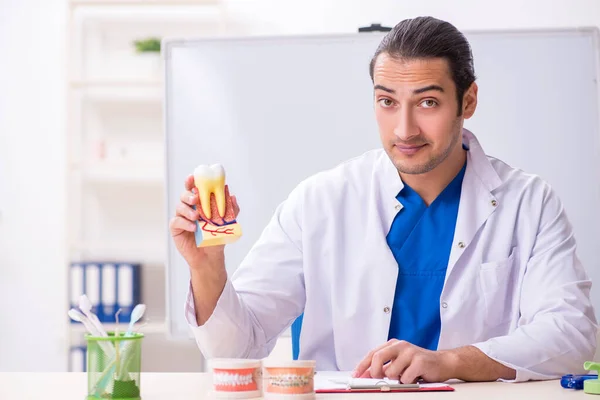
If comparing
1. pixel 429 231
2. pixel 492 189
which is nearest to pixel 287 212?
pixel 429 231

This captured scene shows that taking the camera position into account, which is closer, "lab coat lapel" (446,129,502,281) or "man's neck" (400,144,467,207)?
"lab coat lapel" (446,129,502,281)

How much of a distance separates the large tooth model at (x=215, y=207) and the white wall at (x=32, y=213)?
3.09 meters

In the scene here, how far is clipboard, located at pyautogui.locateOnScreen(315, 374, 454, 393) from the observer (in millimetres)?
1326

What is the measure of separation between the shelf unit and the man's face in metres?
2.56

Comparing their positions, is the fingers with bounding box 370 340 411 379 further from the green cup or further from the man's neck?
the man's neck

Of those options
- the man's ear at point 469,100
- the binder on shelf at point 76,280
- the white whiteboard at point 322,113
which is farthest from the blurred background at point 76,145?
the man's ear at point 469,100

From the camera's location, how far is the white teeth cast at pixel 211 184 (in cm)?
142

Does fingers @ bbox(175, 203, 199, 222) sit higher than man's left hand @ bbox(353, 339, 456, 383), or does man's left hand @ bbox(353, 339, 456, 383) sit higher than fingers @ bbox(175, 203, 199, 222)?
fingers @ bbox(175, 203, 199, 222)

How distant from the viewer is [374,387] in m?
1.33

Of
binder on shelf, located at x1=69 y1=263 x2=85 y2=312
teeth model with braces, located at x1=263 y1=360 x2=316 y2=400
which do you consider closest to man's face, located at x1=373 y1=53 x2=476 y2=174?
teeth model with braces, located at x1=263 y1=360 x2=316 y2=400

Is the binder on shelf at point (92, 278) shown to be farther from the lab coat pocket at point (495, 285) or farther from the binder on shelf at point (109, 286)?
the lab coat pocket at point (495, 285)

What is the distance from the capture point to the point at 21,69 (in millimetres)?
4379

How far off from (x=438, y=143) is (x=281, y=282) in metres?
0.47

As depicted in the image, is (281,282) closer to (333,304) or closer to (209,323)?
(333,304)
